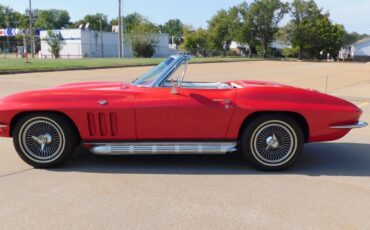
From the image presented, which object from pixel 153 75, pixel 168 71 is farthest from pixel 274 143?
pixel 153 75

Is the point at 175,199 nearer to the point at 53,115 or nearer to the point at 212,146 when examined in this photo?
the point at 212,146

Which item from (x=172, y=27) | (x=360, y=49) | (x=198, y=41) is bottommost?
(x=360, y=49)

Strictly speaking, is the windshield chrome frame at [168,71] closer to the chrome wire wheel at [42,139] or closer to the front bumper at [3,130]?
the chrome wire wheel at [42,139]

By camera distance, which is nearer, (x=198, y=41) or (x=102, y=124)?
(x=102, y=124)

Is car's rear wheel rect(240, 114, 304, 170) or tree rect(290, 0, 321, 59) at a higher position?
tree rect(290, 0, 321, 59)

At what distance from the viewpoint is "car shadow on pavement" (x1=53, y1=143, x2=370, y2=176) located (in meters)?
4.92

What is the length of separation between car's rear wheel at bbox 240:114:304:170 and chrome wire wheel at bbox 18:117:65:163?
2157 mm

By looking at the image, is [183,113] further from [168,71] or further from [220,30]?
[220,30]

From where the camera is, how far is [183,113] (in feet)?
15.6

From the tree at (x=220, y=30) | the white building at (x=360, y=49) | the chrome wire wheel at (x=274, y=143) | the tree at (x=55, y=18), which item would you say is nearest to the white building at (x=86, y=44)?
the tree at (x=220, y=30)

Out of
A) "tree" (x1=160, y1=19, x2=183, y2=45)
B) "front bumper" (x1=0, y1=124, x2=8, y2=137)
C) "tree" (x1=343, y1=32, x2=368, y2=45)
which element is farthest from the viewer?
"tree" (x1=160, y1=19, x2=183, y2=45)

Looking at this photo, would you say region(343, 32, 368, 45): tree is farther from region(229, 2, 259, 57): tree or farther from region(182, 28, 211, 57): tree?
region(182, 28, 211, 57): tree

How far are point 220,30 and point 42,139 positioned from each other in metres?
78.8

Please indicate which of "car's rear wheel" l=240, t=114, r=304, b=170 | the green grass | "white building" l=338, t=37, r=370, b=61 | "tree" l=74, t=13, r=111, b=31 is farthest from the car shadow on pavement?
"tree" l=74, t=13, r=111, b=31
